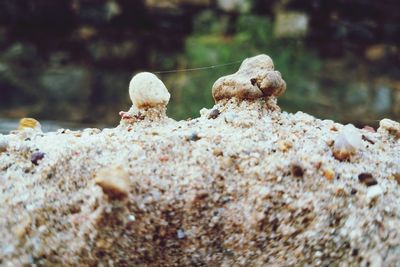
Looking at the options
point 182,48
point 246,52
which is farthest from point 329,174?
point 182,48

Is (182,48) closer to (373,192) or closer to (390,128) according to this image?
(390,128)

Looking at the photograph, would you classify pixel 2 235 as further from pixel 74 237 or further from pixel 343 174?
pixel 343 174

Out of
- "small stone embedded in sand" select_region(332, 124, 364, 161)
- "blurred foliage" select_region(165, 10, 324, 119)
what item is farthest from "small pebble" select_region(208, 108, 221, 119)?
"blurred foliage" select_region(165, 10, 324, 119)

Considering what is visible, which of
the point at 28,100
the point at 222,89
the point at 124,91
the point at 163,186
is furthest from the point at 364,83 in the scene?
the point at 163,186

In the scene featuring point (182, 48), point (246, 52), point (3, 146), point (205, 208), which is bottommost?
point (205, 208)

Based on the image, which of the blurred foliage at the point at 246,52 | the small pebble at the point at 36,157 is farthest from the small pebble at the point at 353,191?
the blurred foliage at the point at 246,52

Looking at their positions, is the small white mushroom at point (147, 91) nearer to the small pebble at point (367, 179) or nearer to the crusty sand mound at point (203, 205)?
the crusty sand mound at point (203, 205)
